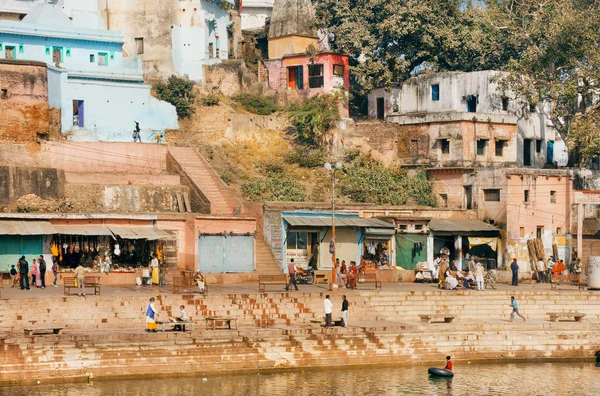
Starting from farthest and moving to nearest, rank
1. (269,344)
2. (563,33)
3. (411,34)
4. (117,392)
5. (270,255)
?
(411,34) → (563,33) → (270,255) → (269,344) → (117,392)

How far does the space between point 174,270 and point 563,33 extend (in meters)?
22.3

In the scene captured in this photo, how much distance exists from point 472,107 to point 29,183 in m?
23.0

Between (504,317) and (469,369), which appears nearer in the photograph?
(469,369)

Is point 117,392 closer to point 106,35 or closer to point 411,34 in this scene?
point 106,35

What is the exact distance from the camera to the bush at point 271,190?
51688 millimetres

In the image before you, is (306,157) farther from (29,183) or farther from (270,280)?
(29,183)

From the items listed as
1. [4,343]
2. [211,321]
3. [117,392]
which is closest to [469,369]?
[211,321]

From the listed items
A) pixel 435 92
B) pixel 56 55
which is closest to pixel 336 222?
pixel 435 92

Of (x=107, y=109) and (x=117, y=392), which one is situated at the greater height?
(x=107, y=109)

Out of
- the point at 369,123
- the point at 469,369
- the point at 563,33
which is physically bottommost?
the point at 469,369

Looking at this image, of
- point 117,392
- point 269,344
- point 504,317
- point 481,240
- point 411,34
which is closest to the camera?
point 117,392

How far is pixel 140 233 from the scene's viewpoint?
143 ft

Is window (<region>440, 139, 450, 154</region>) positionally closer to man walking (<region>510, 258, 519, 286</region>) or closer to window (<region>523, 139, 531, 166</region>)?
window (<region>523, 139, 531, 166</region>)

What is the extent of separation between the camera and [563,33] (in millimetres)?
54938
